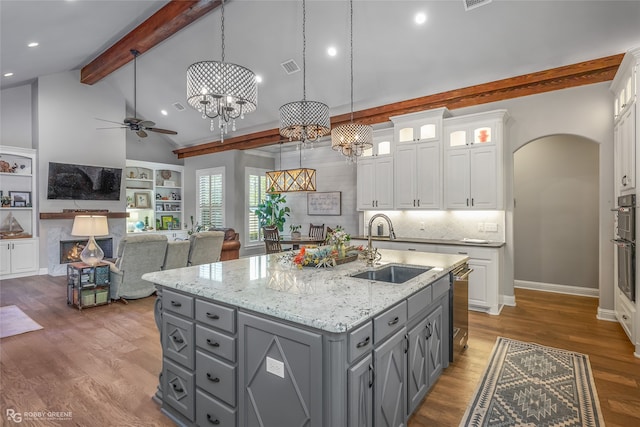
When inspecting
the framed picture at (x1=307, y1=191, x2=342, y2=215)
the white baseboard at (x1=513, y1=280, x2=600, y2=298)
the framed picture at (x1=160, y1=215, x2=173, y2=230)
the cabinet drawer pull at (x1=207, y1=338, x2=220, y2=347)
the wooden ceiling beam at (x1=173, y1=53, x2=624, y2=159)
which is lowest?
the white baseboard at (x1=513, y1=280, x2=600, y2=298)

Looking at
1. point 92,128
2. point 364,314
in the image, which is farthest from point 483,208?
point 92,128

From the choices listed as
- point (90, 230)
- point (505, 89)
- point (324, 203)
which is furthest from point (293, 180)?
point (505, 89)

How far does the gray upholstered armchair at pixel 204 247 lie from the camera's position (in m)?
5.77

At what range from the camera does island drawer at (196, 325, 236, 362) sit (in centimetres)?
187

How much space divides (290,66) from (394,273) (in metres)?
4.51

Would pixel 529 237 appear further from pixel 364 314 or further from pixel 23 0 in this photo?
pixel 23 0

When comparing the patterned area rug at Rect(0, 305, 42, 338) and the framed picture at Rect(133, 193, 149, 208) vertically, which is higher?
the framed picture at Rect(133, 193, 149, 208)

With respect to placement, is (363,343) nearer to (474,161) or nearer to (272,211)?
(474,161)

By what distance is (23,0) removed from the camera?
3.82 meters

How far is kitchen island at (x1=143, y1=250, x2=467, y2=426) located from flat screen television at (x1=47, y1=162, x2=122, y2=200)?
6.86m

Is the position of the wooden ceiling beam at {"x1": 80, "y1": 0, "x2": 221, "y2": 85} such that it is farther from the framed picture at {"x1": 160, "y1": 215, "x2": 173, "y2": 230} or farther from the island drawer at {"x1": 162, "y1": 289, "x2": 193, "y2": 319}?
the framed picture at {"x1": 160, "y1": 215, "x2": 173, "y2": 230}

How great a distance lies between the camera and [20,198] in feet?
23.5

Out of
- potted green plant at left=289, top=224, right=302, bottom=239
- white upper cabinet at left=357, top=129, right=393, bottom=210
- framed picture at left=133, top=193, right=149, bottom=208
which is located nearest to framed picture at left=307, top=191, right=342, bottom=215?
potted green plant at left=289, top=224, right=302, bottom=239

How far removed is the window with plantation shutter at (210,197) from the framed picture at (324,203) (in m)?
2.68
